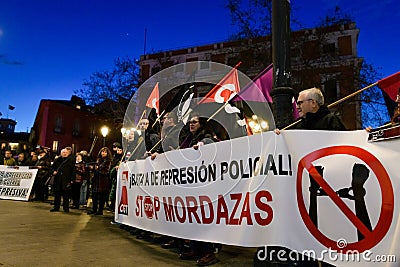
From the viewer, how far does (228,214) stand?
3.62 meters

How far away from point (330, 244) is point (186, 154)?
86.6 inches

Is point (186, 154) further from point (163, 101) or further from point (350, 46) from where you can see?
point (350, 46)

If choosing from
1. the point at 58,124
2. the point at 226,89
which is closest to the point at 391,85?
the point at 226,89

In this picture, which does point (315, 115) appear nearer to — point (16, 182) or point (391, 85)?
point (391, 85)

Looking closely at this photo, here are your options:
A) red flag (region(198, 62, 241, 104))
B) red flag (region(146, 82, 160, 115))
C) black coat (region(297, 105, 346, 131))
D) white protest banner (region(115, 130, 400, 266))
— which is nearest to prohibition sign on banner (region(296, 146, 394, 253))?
white protest banner (region(115, 130, 400, 266))

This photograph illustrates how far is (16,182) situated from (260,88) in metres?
11.0

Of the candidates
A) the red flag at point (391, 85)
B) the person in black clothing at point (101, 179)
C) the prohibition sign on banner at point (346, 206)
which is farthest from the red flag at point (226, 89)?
the person in black clothing at point (101, 179)

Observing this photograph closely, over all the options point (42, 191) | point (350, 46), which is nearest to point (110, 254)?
point (42, 191)

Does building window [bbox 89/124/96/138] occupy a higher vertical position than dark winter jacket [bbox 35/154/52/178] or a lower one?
higher

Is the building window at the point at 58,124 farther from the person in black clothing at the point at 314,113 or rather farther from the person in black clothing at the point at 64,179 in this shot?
the person in black clothing at the point at 314,113

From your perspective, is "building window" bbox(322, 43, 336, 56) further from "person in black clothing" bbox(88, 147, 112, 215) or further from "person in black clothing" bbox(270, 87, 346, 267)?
"person in black clothing" bbox(270, 87, 346, 267)

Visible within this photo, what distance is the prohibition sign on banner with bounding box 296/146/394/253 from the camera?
2.52 meters

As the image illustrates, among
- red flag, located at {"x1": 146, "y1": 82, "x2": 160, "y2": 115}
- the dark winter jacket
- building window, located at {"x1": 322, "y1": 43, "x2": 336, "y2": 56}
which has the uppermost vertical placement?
building window, located at {"x1": 322, "y1": 43, "x2": 336, "y2": 56}

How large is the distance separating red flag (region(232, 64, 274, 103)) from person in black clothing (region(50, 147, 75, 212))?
6.54 m
